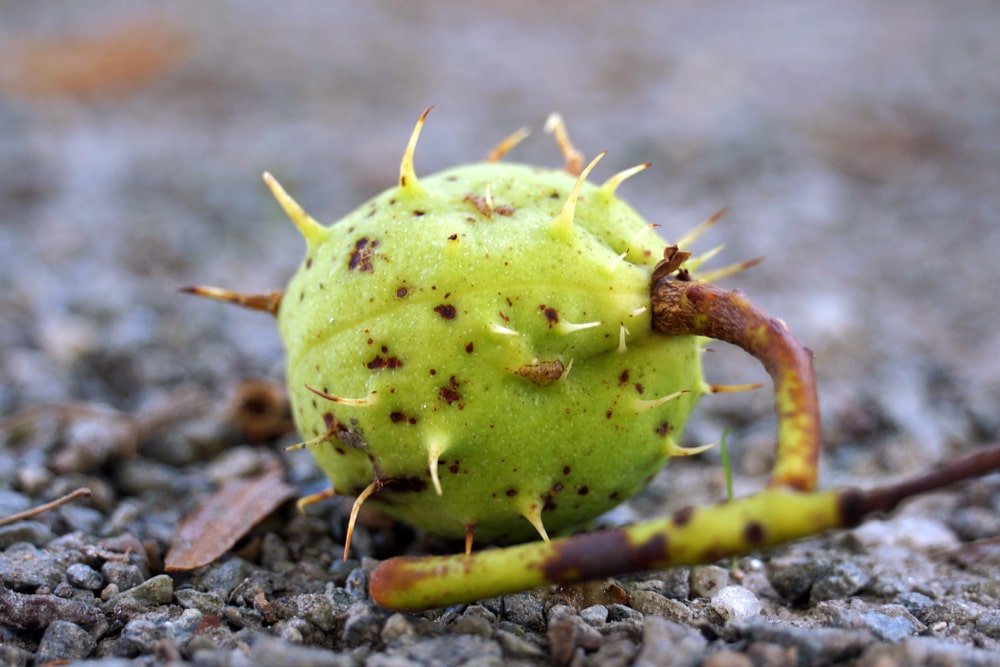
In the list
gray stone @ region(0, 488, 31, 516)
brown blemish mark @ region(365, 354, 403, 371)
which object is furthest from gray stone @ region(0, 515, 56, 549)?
brown blemish mark @ region(365, 354, 403, 371)

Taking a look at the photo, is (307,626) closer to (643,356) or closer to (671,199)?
(643,356)

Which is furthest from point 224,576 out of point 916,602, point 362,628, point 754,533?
point 916,602

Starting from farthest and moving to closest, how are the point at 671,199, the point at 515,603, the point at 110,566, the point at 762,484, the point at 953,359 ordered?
the point at 671,199, the point at 953,359, the point at 762,484, the point at 110,566, the point at 515,603

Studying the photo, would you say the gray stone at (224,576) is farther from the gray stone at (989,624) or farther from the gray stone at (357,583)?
the gray stone at (989,624)

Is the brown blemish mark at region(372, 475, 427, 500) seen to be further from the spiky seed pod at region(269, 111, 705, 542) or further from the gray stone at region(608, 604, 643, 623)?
the gray stone at region(608, 604, 643, 623)

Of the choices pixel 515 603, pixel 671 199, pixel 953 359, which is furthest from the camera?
pixel 671 199

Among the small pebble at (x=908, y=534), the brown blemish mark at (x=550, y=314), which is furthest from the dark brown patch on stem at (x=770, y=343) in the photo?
the small pebble at (x=908, y=534)

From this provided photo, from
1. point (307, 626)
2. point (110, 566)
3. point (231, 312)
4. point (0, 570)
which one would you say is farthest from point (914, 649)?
point (231, 312)
